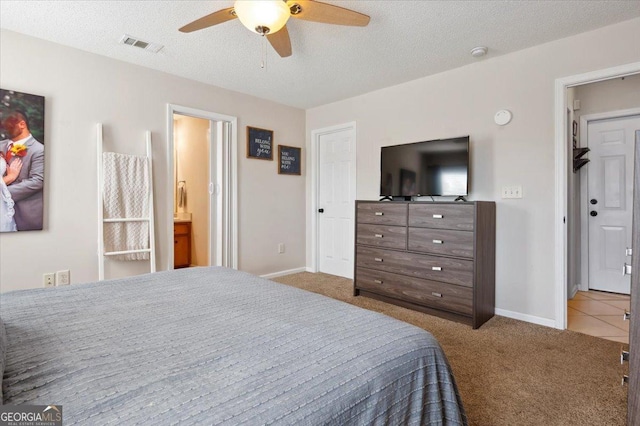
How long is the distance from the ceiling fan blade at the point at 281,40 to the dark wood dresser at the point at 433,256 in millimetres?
1684

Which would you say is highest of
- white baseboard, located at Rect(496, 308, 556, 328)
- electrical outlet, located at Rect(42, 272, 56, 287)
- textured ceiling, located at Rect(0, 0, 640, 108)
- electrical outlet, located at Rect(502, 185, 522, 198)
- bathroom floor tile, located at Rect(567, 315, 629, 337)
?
textured ceiling, located at Rect(0, 0, 640, 108)

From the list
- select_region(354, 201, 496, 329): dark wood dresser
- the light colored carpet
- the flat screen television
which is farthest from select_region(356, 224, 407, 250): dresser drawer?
the light colored carpet

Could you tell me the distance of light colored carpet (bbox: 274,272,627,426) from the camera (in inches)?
62.9

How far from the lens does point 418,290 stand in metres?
3.02

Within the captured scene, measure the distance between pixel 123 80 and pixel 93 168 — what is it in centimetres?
89

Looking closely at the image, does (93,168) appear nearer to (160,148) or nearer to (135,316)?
(160,148)

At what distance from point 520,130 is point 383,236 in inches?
60.6

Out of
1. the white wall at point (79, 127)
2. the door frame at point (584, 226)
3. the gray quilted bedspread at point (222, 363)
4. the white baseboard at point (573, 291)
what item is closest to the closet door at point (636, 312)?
the gray quilted bedspread at point (222, 363)

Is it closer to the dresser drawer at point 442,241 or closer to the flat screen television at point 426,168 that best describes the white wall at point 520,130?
the flat screen television at point 426,168

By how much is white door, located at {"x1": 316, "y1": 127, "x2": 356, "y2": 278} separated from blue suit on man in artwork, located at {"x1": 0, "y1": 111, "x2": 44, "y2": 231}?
3.04 metres

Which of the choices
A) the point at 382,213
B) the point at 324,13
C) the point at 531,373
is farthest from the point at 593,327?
the point at 324,13

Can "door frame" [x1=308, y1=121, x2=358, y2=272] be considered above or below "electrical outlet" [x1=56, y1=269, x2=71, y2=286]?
above

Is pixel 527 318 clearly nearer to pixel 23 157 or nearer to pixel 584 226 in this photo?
pixel 584 226

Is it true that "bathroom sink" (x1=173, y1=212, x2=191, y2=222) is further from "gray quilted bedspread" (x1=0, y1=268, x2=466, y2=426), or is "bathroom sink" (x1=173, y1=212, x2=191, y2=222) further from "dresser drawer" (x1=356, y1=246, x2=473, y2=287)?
"gray quilted bedspread" (x1=0, y1=268, x2=466, y2=426)
